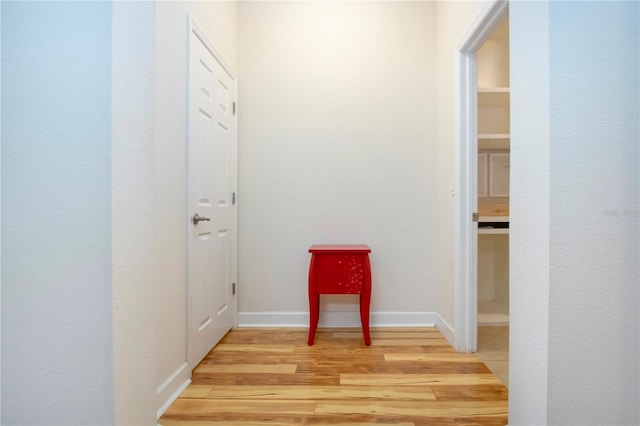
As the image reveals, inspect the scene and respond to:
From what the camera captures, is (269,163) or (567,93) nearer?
(567,93)

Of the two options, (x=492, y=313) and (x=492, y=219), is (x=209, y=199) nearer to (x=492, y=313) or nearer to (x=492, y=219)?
(x=492, y=219)

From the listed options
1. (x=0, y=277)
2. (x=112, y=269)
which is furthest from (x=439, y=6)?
(x=0, y=277)

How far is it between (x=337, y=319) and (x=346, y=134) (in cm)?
150

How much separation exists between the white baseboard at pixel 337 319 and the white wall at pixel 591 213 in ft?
5.54

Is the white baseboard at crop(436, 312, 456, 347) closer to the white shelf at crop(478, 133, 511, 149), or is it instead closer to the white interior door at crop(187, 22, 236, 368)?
the white shelf at crop(478, 133, 511, 149)

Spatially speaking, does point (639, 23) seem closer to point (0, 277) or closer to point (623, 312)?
point (623, 312)

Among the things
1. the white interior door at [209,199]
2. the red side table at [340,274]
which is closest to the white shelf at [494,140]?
the red side table at [340,274]

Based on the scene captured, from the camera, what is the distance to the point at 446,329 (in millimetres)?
2521

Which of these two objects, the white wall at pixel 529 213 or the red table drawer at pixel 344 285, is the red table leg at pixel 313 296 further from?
the white wall at pixel 529 213

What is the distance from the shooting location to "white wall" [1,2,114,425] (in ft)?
3.57

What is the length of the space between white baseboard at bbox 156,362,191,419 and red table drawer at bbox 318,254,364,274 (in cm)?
106

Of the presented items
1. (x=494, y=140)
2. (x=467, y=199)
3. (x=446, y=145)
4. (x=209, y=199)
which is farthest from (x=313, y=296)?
(x=494, y=140)

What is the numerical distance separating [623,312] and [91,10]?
1.94m

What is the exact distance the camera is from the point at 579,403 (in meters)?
1.13
